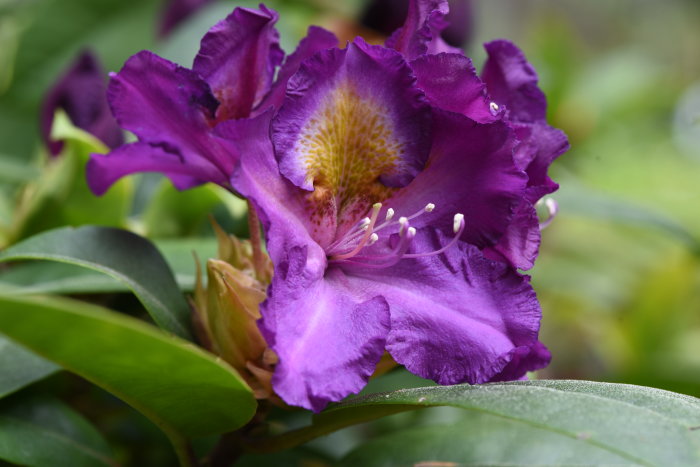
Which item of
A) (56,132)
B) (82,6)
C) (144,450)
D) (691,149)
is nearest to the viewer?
(56,132)

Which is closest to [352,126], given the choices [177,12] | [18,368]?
[18,368]

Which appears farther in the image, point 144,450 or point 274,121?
point 144,450

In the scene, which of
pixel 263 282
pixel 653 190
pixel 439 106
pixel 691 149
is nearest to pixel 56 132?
pixel 263 282

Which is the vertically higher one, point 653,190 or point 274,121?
point 274,121

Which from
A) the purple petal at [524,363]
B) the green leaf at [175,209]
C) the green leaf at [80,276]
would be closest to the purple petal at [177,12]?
the green leaf at [175,209]

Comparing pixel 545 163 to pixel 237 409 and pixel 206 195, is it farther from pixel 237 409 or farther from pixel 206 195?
pixel 206 195

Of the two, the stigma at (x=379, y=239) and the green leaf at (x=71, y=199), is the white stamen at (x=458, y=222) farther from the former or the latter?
the green leaf at (x=71, y=199)

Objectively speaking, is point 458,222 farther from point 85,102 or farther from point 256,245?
point 85,102

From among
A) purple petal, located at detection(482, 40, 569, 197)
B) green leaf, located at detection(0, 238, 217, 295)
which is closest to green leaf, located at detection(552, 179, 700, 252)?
purple petal, located at detection(482, 40, 569, 197)
